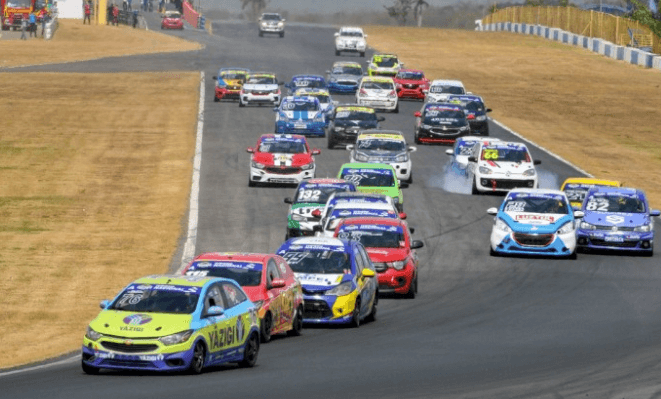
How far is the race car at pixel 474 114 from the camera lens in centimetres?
5797

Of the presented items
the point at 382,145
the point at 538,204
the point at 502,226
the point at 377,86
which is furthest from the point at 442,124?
the point at 502,226

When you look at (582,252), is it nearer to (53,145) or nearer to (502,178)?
(502,178)

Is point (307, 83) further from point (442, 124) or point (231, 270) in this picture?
point (231, 270)

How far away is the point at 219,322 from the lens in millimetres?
18578

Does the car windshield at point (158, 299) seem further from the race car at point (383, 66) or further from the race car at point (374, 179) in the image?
the race car at point (383, 66)

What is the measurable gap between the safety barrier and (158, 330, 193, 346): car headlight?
76538 mm

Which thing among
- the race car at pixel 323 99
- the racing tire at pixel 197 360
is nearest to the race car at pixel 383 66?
the race car at pixel 323 99

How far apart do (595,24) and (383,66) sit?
115 ft

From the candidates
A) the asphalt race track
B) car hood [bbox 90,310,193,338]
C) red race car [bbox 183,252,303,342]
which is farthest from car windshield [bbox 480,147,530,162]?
car hood [bbox 90,310,193,338]

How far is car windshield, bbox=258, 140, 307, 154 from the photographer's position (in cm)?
4550

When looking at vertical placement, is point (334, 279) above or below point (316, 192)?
above

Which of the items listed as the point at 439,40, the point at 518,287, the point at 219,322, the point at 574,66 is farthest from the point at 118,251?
the point at 439,40

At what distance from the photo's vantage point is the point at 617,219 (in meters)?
34.5

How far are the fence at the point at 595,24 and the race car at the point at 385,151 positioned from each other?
178 ft
